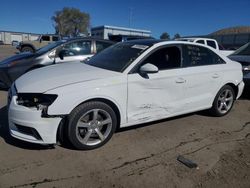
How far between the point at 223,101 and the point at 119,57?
8.17ft

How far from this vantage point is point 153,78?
3.74 m

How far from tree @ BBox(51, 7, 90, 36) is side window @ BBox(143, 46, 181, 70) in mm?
72230

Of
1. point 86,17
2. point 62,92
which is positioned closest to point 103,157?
point 62,92

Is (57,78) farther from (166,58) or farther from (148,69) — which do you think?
(166,58)

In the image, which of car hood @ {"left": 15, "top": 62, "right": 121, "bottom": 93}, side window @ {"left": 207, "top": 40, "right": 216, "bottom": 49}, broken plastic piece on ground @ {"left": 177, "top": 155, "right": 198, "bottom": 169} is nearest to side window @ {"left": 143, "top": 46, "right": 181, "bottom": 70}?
car hood @ {"left": 15, "top": 62, "right": 121, "bottom": 93}

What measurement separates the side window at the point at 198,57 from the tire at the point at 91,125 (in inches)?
69.1

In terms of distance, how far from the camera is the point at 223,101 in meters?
4.96

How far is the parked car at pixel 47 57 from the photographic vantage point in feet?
20.0

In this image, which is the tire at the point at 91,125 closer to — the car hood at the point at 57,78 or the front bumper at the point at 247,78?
the car hood at the point at 57,78

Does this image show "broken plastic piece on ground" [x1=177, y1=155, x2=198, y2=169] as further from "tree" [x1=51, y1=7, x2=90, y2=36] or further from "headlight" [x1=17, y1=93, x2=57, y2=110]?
"tree" [x1=51, y1=7, x2=90, y2=36]

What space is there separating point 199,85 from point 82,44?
3.82 metres

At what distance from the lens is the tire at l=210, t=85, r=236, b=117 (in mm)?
4803

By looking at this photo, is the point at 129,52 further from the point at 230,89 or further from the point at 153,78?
the point at 230,89

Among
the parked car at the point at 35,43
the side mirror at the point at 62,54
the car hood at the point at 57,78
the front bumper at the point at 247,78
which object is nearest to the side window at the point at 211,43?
the front bumper at the point at 247,78
